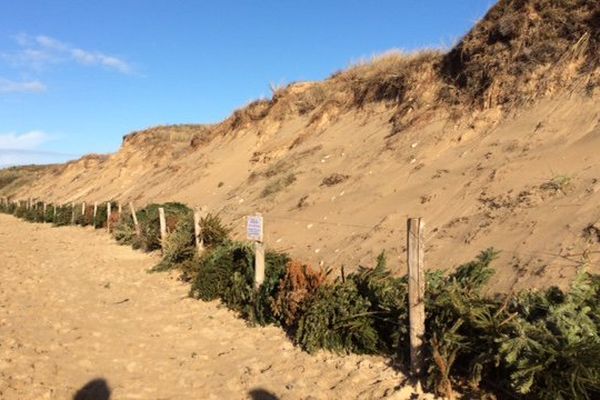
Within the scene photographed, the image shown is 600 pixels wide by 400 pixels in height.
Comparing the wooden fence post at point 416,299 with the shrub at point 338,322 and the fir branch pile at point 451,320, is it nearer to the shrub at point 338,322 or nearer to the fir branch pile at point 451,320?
the fir branch pile at point 451,320

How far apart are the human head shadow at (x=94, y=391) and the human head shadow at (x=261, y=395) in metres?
1.37

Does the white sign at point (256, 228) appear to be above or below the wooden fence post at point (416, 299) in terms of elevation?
above

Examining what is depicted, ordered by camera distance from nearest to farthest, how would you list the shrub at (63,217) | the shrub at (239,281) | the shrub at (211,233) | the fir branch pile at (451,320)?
1. the fir branch pile at (451,320)
2. the shrub at (239,281)
3. the shrub at (211,233)
4. the shrub at (63,217)

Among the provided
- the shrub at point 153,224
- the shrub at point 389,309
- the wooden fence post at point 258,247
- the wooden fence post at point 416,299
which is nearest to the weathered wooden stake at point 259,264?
the wooden fence post at point 258,247

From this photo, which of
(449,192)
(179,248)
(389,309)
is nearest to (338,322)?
(389,309)

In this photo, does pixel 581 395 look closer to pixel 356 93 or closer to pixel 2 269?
pixel 2 269

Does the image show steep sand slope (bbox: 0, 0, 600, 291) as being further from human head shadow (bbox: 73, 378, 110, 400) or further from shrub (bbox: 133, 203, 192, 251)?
human head shadow (bbox: 73, 378, 110, 400)

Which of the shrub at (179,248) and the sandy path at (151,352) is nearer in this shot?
the sandy path at (151,352)

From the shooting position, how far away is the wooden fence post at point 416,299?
18.3 feet

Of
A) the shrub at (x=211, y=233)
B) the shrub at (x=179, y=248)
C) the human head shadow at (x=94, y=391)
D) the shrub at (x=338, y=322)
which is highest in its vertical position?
the shrub at (x=211, y=233)

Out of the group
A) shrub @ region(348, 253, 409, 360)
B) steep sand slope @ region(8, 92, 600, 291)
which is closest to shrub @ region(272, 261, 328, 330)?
shrub @ region(348, 253, 409, 360)

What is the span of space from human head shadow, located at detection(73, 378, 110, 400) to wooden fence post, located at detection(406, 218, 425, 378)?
2.94m

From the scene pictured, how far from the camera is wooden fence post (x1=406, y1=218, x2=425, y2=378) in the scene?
557 centimetres

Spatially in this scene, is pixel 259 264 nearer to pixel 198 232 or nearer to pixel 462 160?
pixel 198 232
